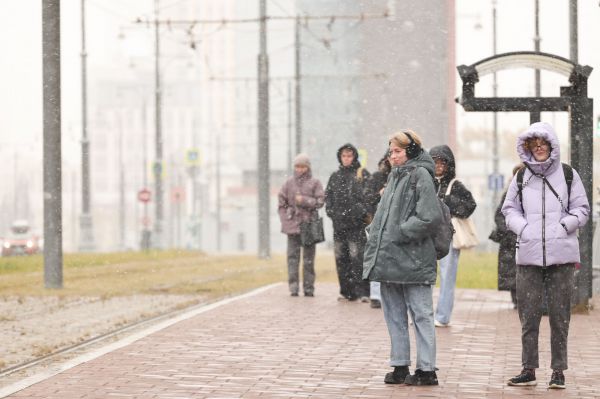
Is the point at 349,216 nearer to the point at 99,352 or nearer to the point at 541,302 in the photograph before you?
the point at 99,352

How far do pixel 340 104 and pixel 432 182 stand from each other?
4041 inches

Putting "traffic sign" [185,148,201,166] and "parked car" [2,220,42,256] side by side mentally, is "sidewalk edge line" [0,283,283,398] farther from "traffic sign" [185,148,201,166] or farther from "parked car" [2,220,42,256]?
"traffic sign" [185,148,201,166]

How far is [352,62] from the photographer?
356 ft

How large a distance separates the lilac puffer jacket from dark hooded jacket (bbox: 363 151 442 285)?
0.49 meters

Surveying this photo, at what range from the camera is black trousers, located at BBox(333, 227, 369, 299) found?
52.8 feet

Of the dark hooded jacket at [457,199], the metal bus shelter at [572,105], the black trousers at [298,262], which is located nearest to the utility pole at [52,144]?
the black trousers at [298,262]

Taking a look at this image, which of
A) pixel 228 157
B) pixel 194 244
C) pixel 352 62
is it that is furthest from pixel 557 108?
pixel 228 157

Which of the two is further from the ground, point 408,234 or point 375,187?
point 375,187

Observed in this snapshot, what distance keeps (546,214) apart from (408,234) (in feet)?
2.76

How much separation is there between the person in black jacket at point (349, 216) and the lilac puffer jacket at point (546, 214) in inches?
261

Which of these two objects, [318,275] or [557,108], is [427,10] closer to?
[318,275]

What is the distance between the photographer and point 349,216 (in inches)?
628

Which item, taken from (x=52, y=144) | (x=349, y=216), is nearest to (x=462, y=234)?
(x=349, y=216)

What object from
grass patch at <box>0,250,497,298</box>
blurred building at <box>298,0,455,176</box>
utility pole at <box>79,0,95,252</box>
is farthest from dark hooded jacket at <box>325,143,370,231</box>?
blurred building at <box>298,0,455,176</box>
